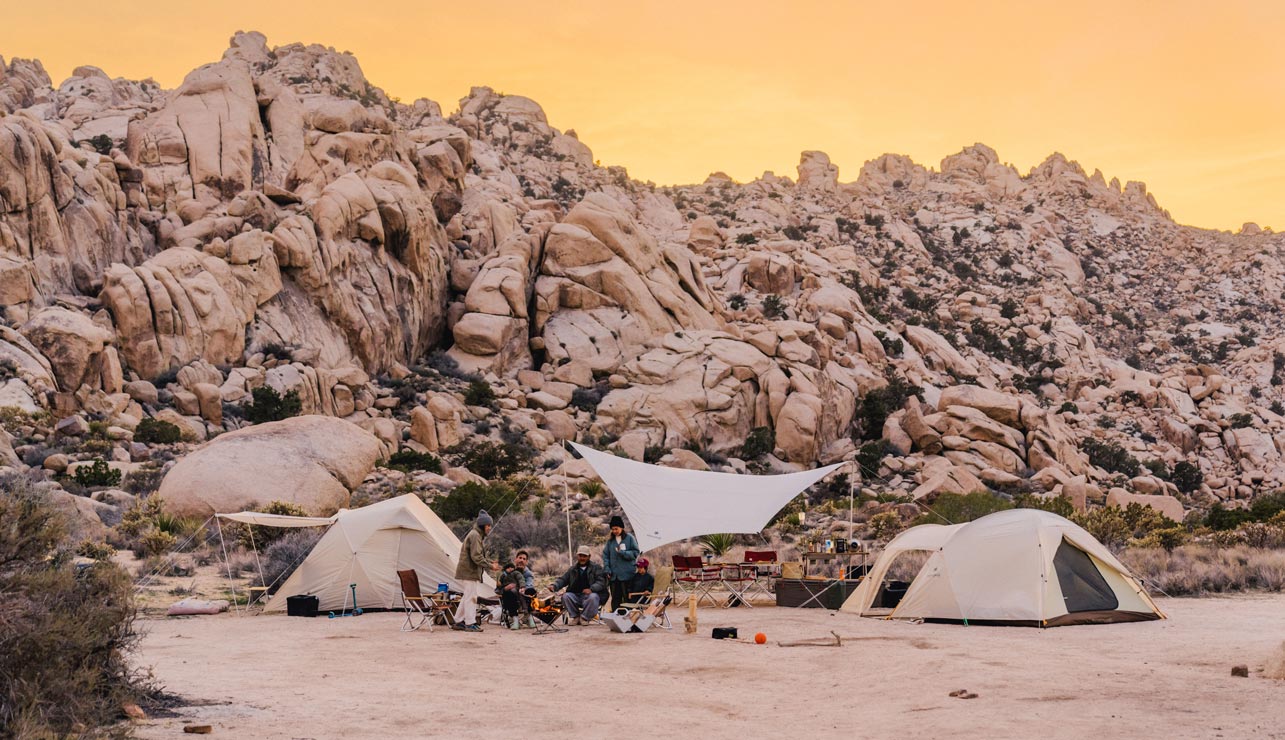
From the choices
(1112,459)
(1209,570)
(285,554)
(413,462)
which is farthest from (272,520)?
(1112,459)

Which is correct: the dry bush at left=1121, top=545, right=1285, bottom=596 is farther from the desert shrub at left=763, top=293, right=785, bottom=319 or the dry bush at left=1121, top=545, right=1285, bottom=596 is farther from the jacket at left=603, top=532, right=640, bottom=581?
the desert shrub at left=763, top=293, right=785, bottom=319

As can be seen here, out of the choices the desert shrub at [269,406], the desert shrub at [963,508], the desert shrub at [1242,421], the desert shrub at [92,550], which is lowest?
the desert shrub at [92,550]

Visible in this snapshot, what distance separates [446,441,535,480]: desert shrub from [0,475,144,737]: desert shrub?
28.9 meters

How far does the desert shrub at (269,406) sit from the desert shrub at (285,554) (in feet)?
48.6

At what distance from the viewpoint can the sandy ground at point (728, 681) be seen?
8.60 metres

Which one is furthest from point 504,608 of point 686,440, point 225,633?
point 686,440

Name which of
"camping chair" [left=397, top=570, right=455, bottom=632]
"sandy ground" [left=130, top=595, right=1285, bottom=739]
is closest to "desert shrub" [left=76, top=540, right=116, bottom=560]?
"sandy ground" [left=130, top=595, right=1285, bottom=739]

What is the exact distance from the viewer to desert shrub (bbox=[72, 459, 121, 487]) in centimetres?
2917

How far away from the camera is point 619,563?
56.4ft

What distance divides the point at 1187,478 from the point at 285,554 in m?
43.4

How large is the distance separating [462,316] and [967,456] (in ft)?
74.9

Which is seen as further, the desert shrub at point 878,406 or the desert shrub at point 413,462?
the desert shrub at point 878,406

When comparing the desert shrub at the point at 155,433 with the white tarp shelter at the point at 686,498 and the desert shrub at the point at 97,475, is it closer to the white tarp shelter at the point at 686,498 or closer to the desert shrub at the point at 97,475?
the desert shrub at the point at 97,475

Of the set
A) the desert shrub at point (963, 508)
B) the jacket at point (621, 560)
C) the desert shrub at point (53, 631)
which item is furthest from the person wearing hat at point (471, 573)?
the desert shrub at point (963, 508)
